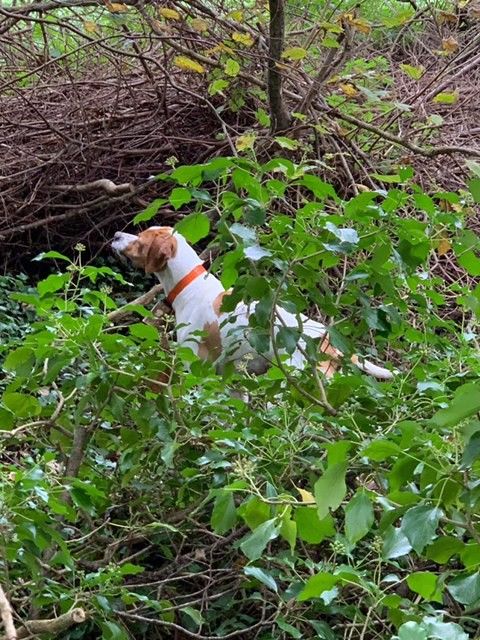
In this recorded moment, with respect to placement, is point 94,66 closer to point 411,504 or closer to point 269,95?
point 269,95

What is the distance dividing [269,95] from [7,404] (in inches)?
115

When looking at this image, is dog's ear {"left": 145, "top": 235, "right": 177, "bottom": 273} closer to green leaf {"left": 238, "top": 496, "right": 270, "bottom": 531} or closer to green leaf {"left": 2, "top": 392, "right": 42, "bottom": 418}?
green leaf {"left": 2, "top": 392, "right": 42, "bottom": 418}

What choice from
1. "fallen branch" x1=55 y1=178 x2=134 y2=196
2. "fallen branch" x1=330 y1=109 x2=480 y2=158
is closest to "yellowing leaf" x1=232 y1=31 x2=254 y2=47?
"fallen branch" x1=330 y1=109 x2=480 y2=158

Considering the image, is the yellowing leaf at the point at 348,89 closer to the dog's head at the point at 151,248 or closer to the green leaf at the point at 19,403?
the dog's head at the point at 151,248

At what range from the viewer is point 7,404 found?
2145 mm

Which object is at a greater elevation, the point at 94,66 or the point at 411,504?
the point at 94,66

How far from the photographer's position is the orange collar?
3900 millimetres

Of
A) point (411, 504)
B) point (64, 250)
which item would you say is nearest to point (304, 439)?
point (411, 504)

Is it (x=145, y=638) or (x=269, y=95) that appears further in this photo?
(x=269, y=95)

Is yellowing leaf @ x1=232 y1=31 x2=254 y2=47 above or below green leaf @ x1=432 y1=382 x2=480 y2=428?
above

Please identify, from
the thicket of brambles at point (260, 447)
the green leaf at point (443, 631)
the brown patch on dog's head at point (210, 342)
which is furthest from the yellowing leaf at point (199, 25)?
the green leaf at point (443, 631)

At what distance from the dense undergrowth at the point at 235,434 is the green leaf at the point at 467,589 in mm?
187

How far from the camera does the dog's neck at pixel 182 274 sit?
388 centimetres

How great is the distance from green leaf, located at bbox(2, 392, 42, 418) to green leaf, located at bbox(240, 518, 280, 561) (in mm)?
1017
